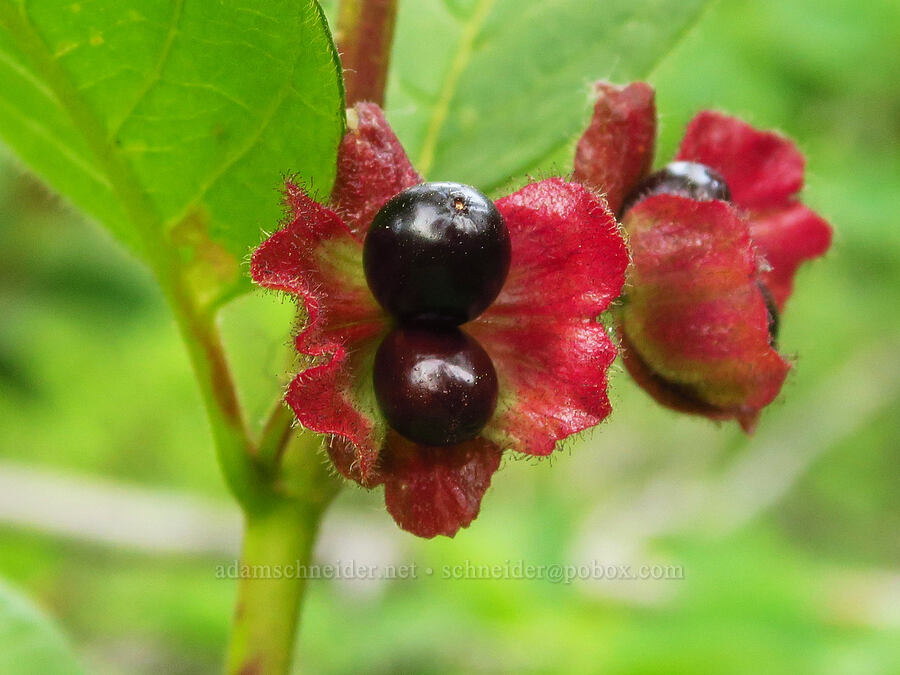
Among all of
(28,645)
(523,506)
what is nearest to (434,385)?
(28,645)

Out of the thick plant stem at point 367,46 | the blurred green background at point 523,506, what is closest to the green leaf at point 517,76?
the blurred green background at point 523,506

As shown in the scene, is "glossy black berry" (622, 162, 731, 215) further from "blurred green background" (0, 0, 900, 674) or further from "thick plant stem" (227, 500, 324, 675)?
"thick plant stem" (227, 500, 324, 675)

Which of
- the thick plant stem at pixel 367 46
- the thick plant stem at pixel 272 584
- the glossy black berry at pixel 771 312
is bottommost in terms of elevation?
the thick plant stem at pixel 272 584

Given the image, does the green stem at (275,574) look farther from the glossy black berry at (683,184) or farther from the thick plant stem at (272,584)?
the glossy black berry at (683,184)

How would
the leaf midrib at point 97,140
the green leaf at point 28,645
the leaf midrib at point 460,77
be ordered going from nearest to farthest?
the leaf midrib at point 97,140 < the green leaf at point 28,645 < the leaf midrib at point 460,77

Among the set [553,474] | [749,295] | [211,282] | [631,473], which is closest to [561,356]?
[749,295]

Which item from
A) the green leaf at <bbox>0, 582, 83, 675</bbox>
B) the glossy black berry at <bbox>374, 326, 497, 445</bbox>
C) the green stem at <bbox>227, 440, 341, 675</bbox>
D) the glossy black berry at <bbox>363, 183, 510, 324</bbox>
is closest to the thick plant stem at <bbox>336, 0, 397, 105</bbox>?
the glossy black berry at <bbox>363, 183, 510, 324</bbox>

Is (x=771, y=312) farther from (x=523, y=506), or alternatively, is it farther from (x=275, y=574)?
(x=523, y=506)
